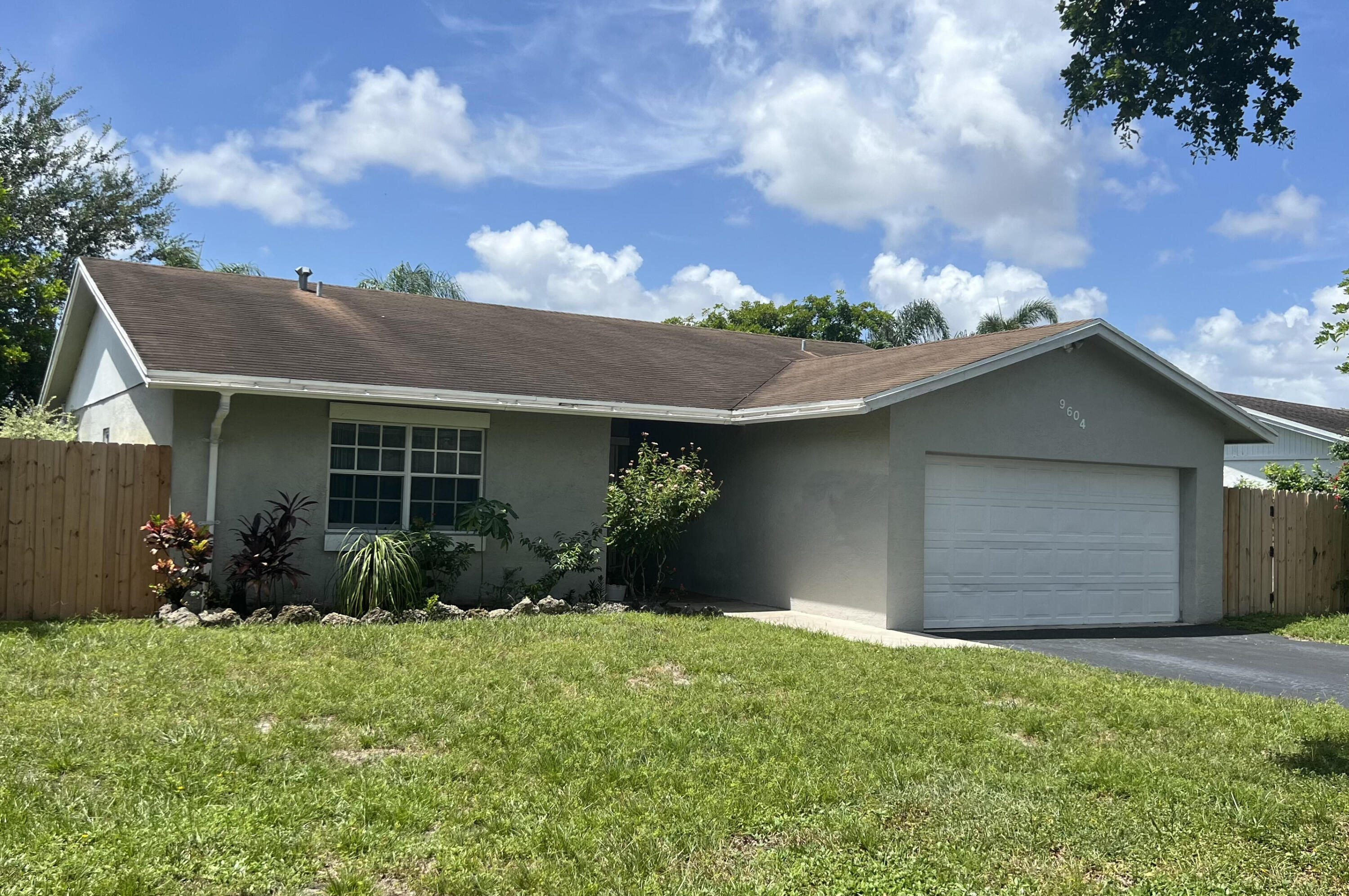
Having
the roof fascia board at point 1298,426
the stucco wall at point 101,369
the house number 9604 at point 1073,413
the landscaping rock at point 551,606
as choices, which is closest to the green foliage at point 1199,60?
the house number 9604 at point 1073,413

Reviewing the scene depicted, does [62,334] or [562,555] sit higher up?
[62,334]

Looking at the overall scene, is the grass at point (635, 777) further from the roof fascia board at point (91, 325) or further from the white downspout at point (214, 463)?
the roof fascia board at point (91, 325)

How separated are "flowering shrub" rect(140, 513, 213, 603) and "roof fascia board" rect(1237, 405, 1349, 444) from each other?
69.6ft

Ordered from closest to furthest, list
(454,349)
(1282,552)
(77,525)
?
(77,525) → (454,349) → (1282,552)

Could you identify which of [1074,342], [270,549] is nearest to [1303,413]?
[1074,342]

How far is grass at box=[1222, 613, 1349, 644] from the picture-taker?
1374cm

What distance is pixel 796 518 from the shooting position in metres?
13.8

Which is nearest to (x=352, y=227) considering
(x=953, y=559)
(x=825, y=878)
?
(x=953, y=559)

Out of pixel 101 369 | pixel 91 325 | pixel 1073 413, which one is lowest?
pixel 1073 413

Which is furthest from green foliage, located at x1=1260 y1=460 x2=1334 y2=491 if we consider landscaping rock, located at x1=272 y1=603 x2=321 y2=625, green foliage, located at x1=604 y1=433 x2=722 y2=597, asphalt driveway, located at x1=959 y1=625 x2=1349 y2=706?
landscaping rock, located at x1=272 y1=603 x2=321 y2=625

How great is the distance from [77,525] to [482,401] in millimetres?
A: 4401

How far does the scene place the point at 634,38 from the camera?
1466 centimetres

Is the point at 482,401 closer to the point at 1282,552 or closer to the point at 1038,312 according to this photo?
the point at 1282,552

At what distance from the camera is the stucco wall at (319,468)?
1131cm
